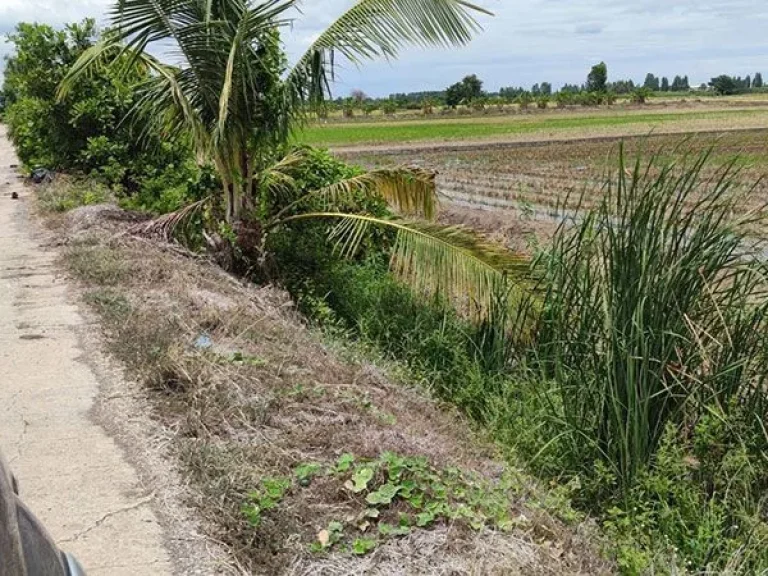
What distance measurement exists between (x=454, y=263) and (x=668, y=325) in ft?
7.93

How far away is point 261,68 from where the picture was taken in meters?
7.54

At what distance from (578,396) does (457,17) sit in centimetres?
355

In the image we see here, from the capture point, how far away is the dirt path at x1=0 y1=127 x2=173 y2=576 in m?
2.96

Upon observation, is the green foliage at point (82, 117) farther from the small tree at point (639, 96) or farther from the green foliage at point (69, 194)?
the small tree at point (639, 96)

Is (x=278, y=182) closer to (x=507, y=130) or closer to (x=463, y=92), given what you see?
(x=507, y=130)

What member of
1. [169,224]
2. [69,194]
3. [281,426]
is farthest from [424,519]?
[69,194]

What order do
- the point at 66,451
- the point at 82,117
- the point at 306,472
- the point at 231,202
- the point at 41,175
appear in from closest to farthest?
the point at 306,472 → the point at 66,451 → the point at 231,202 → the point at 82,117 → the point at 41,175

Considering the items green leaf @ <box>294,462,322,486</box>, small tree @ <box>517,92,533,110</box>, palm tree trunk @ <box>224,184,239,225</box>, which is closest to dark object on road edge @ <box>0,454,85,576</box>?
green leaf @ <box>294,462,322,486</box>

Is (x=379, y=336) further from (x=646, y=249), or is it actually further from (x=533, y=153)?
(x=533, y=153)

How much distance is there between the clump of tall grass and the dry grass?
0.70m

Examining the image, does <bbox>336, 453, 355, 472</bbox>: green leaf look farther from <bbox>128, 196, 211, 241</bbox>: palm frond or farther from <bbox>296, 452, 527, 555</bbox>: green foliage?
<bbox>128, 196, 211, 241</bbox>: palm frond

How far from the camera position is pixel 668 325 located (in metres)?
4.24

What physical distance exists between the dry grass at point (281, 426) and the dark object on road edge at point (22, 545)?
5.22 ft

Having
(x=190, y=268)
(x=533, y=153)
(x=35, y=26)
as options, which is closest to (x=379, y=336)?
(x=190, y=268)
